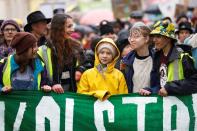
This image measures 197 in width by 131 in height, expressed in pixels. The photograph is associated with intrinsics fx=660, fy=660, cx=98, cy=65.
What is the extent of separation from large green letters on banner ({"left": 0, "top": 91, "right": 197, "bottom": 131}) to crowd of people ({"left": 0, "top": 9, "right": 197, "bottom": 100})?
108 millimetres

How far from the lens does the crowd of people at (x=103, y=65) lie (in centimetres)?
750

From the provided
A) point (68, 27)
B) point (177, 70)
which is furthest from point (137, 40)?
point (68, 27)

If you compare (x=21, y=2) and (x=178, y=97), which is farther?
(x=21, y=2)

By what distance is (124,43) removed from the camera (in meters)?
9.98

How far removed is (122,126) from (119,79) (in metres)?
0.57

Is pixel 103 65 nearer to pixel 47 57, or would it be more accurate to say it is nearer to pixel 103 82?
pixel 103 82

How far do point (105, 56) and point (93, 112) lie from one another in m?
0.68

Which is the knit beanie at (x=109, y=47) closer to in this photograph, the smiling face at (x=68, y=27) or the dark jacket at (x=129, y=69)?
the dark jacket at (x=129, y=69)

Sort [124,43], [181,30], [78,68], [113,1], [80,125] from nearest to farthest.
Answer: [80,125]
[78,68]
[124,43]
[181,30]
[113,1]

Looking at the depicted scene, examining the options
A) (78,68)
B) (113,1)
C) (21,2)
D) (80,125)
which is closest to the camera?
(80,125)

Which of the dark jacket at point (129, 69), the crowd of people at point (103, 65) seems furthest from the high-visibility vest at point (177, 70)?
the dark jacket at point (129, 69)

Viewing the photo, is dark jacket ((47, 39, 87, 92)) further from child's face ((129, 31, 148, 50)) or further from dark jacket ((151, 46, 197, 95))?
dark jacket ((151, 46, 197, 95))

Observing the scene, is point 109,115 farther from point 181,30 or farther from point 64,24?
point 181,30

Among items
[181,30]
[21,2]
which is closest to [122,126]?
[181,30]
